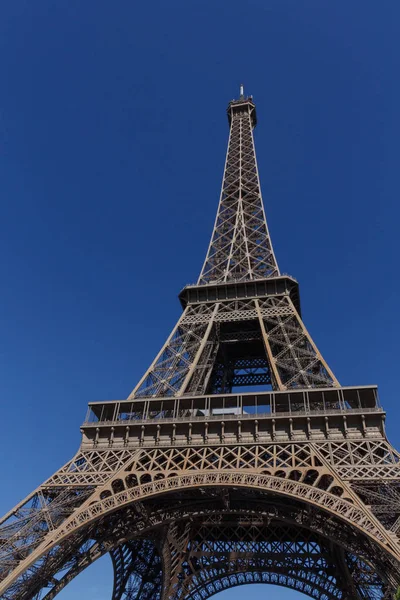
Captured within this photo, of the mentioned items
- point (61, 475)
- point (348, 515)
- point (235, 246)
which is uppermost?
point (235, 246)

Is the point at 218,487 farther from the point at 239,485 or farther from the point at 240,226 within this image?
the point at 240,226

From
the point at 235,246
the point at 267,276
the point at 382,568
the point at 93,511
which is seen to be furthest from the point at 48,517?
the point at 235,246

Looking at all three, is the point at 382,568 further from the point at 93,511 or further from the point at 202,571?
the point at 202,571

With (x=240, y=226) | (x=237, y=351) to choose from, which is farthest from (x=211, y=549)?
(x=240, y=226)

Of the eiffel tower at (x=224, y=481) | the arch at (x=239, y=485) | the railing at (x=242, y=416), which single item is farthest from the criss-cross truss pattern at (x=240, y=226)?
the arch at (x=239, y=485)

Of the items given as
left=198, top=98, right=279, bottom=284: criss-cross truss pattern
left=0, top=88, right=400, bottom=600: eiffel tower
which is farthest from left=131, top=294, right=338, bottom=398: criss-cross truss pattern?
left=198, top=98, right=279, bottom=284: criss-cross truss pattern

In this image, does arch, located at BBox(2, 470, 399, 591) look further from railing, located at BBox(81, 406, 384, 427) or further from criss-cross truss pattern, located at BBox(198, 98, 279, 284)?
criss-cross truss pattern, located at BBox(198, 98, 279, 284)

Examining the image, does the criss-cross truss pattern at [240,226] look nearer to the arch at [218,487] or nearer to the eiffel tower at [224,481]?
the eiffel tower at [224,481]
